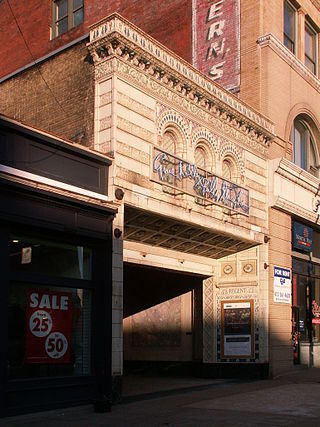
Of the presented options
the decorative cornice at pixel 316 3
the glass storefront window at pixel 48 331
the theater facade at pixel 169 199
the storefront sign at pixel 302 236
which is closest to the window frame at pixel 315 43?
the decorative cornice at pixel 316 3

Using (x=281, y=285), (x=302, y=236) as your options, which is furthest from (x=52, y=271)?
(x=302, y=236)

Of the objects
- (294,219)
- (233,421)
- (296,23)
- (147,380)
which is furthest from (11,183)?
(296,23)

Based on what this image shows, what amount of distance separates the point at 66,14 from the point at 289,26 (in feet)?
36.1

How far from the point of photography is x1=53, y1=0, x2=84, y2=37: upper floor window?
29.2m

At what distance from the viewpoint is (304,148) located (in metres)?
26.4

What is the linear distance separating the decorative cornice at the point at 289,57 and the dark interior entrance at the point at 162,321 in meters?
8.99

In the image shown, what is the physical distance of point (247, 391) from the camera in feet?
56.9

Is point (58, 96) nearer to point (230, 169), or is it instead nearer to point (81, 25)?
point (230, 169)

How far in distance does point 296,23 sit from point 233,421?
18.7m

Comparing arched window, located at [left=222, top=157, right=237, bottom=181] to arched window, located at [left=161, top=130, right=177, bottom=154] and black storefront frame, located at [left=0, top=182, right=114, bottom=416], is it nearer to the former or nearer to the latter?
arched window, located at [left=161, top=130, right=177, bottom=154]

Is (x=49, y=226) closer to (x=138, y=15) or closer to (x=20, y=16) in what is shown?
(x=138, y=15)

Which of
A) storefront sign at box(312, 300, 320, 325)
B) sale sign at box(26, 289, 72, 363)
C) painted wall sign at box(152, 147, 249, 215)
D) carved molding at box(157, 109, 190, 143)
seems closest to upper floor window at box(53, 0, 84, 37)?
carved molding at box(157, 109, 190, 143)

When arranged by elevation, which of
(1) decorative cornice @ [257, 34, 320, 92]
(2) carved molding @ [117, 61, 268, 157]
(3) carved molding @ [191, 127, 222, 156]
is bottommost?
(3) carved molding @ [191, 127, 222, 156]

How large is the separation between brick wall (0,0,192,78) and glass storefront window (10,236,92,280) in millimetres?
13190
